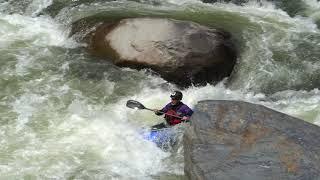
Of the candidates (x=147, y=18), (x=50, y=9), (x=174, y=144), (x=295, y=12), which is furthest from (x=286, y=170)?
(x=50, y=9)

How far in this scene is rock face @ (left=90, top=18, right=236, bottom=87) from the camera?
816 centimetres

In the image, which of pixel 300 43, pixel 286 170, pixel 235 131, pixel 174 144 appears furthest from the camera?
pixel 300 43

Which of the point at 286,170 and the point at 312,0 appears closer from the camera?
the point at 286,170

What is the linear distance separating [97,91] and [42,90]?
2.68 ft

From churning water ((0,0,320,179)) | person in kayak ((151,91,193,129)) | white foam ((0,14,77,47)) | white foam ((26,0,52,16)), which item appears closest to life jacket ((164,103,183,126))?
person in kayak ((151,91,193,129))

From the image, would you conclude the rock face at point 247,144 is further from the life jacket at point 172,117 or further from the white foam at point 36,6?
the white foam at point 36,6

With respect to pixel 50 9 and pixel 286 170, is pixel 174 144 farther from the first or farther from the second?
pixel 50 9

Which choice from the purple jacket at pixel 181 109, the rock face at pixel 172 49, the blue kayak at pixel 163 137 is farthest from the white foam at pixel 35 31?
the blue kayak at pixel 163 137

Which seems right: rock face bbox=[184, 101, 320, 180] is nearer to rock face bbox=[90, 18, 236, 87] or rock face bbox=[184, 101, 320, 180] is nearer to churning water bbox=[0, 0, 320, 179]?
churning water bbox=[0, 0, 320, 179]

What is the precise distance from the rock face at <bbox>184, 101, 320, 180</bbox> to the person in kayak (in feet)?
2.95

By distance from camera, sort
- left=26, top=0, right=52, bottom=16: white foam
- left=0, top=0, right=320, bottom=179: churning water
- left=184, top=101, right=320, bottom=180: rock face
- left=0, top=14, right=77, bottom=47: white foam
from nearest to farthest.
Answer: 1. left=184, top=101, right=320, bottom=180: rock face
2. left=0, top=0, right=320, bottom=179: churning water
3. left=0, top=14, right=77, bottom=47: white foam
4. left=26, top=0, right=52, bottom=16: white foam

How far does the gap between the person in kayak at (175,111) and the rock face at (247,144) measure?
0.90 metres

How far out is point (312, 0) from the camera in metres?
11.3

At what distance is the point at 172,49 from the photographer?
8.25 meters
